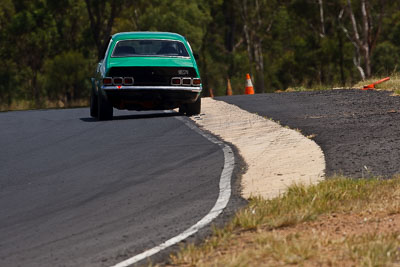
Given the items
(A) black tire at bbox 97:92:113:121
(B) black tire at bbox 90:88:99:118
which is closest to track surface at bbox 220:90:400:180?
(A) black tire at bbox 97:92:113:121

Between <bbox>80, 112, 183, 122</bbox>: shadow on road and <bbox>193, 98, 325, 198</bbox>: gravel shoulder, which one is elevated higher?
<bbox>193, 98, 325, 198</bbox>: gravel shoulder

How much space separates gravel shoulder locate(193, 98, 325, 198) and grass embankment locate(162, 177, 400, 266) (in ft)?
2.26

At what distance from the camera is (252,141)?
43.5ft

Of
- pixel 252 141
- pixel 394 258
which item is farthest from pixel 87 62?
pixel 394 258

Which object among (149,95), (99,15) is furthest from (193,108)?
(99,15)

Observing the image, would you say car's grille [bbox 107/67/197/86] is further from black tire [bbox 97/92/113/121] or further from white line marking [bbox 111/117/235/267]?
white line marking [bbox 111/117/235/267]

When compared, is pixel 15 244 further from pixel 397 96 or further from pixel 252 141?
pixel 397 96

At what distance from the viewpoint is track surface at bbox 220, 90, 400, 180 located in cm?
1059

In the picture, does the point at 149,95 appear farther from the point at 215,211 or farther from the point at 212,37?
the point at 212,37

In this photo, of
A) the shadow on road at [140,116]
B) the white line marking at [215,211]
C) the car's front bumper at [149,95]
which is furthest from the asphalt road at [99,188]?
the shadow on road at [140,116]

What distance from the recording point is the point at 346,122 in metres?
14.8

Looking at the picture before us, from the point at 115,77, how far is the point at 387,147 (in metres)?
6.31

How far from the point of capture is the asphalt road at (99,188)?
23.9 feet

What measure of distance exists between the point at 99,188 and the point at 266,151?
2.97 metres
